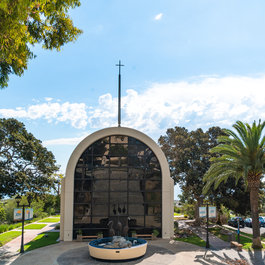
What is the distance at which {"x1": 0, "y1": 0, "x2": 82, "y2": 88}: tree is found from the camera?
8.38m

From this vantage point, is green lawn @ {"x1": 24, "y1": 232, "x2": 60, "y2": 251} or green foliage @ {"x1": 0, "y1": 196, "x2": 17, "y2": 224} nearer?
green lawn @ {"x1": 24, "y1": 232, "x2": 60, "y2": 251}

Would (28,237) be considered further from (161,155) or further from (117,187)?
(161,155)

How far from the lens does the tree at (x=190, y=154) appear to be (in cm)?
3109

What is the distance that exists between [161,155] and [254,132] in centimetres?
800

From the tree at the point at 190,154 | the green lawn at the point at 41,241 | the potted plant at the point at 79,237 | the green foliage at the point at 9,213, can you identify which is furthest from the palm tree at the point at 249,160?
the green foliage at the point at 9,213

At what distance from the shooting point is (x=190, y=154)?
1254 inches

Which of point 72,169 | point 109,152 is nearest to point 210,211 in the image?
point 109,152

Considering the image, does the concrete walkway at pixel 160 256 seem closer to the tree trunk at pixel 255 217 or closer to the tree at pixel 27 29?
the tree trunk at pixel 255 217

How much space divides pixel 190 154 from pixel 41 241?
18206 mm

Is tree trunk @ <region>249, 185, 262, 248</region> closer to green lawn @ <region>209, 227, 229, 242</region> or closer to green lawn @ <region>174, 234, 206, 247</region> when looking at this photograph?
green lawn @ <region>209, 227, 229, 242</region>

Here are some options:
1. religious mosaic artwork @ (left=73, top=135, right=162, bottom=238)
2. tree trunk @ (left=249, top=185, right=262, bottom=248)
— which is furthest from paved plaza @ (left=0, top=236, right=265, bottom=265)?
religious mosaic artwork @ (left=73, top=135, right=162, bottom=238)

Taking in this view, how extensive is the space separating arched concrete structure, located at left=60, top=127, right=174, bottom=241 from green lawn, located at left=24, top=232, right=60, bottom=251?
3.90 ft

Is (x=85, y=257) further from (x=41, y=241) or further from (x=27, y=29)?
(x=27, y=29)

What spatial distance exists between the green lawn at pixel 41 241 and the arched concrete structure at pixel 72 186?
119 centimetres
